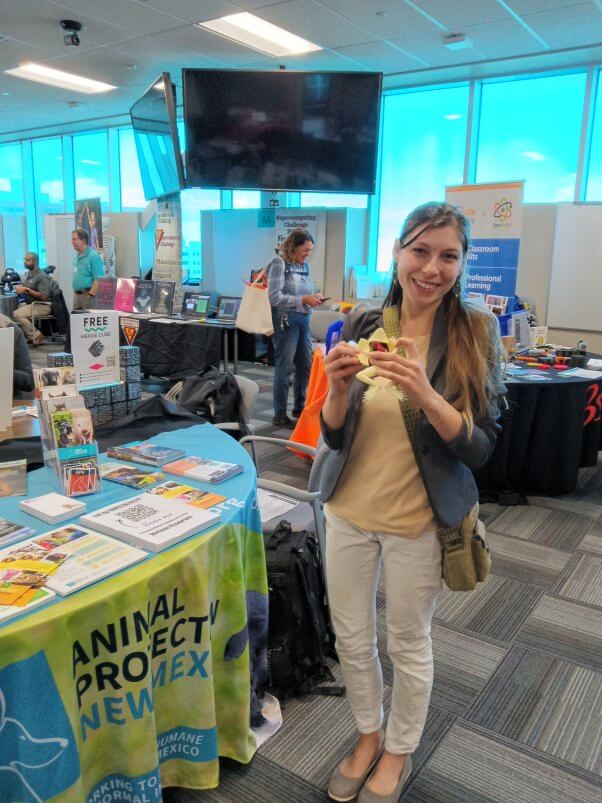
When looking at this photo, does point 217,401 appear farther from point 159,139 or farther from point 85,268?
point 85,268

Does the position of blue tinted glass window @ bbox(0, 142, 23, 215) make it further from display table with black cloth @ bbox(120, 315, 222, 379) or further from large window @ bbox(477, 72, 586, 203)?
large window @ bbox(477, 72, 586, 203)

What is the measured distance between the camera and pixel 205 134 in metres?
A: 6.20

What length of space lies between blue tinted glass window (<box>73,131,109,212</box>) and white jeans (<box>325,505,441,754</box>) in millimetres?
10269

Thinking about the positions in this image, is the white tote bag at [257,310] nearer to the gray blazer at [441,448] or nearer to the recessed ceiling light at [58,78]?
the gray blazer at [441,448]

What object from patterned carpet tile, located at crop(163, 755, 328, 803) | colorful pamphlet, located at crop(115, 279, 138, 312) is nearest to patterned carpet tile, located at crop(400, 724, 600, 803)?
patterned carpet tile, located at crop(163, 755, 328, 803)

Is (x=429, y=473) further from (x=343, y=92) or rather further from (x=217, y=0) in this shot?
(x=343, y=92)

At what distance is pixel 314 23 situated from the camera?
5203mm

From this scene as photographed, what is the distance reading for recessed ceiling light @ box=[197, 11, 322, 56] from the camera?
5.32 meters

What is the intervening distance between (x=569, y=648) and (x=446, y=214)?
1.79m

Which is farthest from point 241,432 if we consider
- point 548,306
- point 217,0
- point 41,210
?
point 41,210

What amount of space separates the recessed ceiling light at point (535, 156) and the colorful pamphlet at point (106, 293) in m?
4.86

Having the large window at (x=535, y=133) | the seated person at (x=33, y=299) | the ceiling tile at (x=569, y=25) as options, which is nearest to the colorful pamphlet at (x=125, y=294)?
the seated person at (x=33, y=299)

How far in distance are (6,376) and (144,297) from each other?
520 cm

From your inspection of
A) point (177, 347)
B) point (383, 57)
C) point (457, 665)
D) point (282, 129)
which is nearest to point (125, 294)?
point (177, 347)
